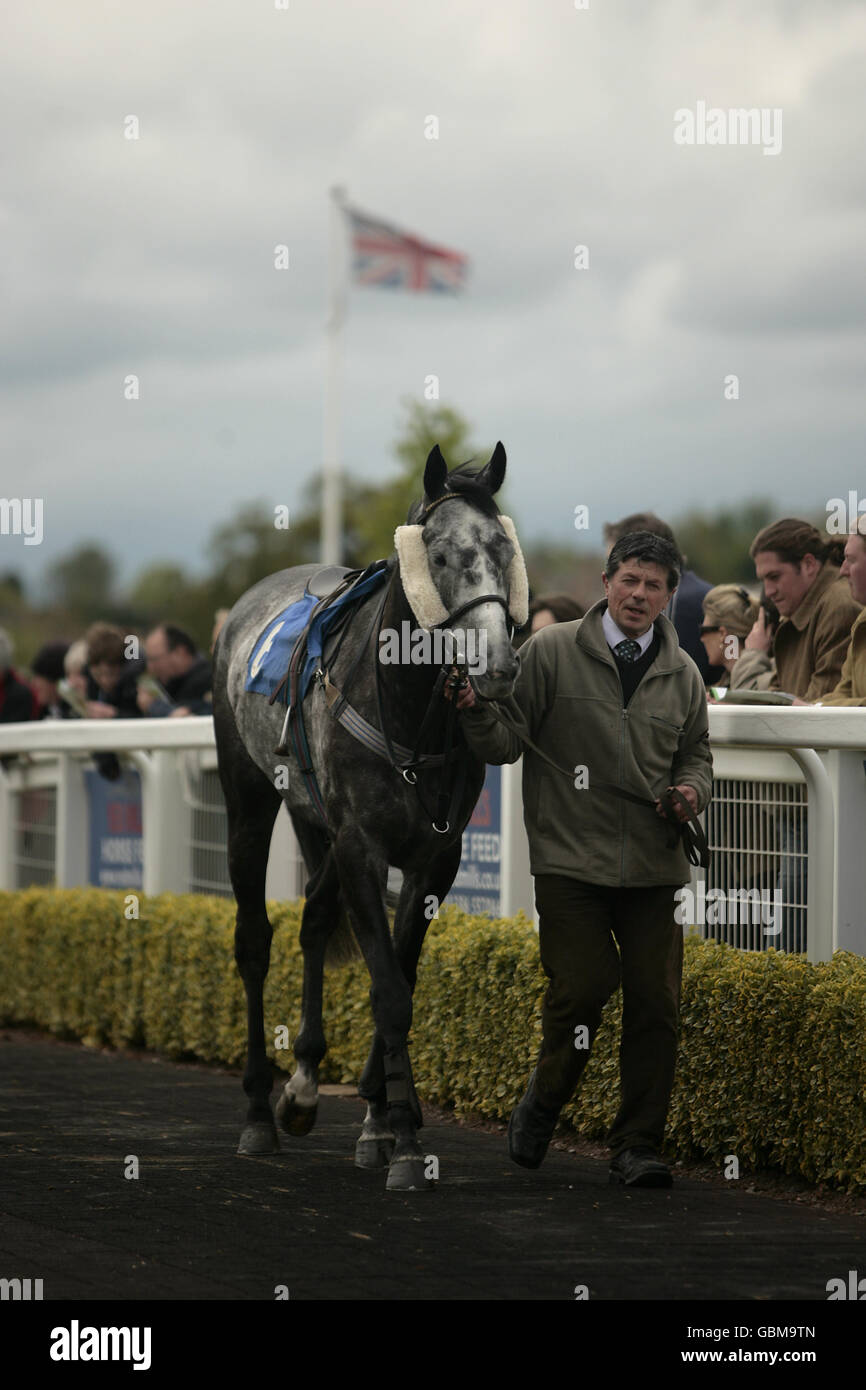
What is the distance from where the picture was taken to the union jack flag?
111ft

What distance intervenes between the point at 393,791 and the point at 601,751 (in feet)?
2.19

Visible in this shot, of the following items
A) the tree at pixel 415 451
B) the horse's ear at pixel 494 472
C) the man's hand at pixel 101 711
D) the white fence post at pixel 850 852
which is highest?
the tree at pixel 415 451

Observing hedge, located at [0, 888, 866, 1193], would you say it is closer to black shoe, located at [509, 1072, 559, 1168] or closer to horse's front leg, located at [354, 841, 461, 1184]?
black shoe, located at [509, 1072, 559, 1168]

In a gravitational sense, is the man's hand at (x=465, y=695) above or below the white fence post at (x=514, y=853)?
above

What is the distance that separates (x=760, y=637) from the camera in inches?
316

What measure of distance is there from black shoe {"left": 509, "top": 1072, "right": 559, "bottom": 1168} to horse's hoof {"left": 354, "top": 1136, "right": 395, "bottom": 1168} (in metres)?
0.49

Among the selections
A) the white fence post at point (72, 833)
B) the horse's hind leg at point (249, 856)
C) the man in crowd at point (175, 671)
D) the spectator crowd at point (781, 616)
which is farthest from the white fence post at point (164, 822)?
the horse's hind leg at point (249, 856)

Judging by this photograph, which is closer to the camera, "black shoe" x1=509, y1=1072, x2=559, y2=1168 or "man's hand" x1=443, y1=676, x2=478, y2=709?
"man's hand" x1=443, y1=676, x2=478, y2=709

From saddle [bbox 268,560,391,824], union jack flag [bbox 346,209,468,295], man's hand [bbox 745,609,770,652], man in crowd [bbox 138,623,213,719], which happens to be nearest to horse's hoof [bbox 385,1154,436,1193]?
saddle [bbox 268,560,391,824]

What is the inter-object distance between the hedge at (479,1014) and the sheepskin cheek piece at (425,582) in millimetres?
1505

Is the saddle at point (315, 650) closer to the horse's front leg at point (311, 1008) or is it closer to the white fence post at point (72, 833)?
the horse's front leg at point (311, 1008)

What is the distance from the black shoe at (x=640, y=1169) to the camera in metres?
6.43

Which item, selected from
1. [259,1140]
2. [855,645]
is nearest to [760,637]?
[855,645]
